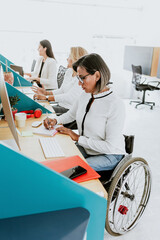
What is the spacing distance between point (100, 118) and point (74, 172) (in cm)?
58

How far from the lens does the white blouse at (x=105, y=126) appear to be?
1.57m

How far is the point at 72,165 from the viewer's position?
1.25 metres

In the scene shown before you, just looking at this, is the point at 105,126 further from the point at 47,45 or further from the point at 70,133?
the point at 47,45

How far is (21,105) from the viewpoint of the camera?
2.16 m

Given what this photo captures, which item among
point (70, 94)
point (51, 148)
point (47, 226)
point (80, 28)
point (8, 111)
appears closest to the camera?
point (47, 226)

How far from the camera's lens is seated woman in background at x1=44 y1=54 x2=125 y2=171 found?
157cm

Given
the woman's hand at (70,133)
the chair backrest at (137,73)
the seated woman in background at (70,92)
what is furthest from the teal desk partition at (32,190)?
the chair backrest at (137,73)

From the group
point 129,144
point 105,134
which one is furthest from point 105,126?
point 129,144

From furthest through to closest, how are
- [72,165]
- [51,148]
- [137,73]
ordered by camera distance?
1. [137,73]
2. [51,148]
3. [72,165]

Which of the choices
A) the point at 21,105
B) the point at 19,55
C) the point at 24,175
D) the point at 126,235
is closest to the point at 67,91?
the point at 21,105

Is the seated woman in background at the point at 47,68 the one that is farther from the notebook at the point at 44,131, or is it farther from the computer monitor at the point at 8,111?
the computer monitor at the point at 8,111

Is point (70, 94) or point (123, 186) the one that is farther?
point (70, 94)

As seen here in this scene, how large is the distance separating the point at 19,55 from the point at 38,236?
560cm

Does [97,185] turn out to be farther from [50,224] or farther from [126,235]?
Answer: [126,235]
